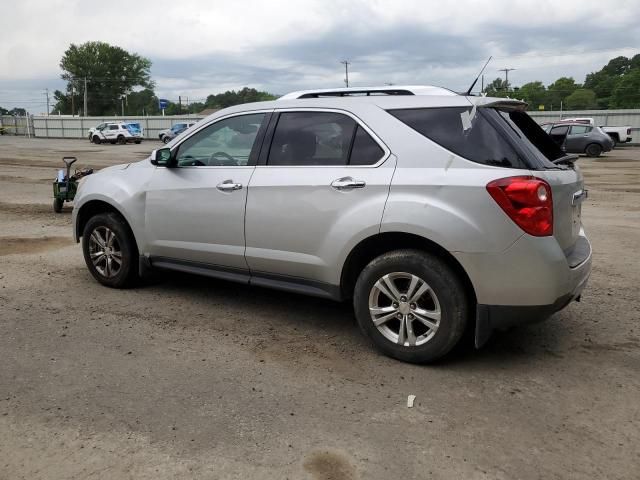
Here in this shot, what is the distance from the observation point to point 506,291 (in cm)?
359

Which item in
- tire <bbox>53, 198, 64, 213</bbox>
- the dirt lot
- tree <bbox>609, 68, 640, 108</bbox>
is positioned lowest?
the dirt lot

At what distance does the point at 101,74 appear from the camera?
351ft

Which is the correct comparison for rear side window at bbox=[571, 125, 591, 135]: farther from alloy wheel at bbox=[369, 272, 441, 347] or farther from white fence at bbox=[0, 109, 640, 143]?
white fence at bbox=[0, 109, 640, 143]

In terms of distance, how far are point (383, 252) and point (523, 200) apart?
3.31 ft

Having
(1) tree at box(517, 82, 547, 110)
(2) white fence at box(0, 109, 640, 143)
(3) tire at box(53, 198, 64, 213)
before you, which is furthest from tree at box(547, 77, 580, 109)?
(3) tire at box(53, 198, 64, 213)

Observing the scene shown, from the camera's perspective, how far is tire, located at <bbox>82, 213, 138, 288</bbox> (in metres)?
5.46

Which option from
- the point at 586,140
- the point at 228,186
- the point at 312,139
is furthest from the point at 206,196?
the point at 586,140

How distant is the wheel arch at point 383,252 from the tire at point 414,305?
0.20 ft

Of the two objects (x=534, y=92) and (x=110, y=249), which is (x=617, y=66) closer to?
(x=534, y=92)

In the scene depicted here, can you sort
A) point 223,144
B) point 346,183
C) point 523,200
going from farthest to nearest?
point 223,144
point 346,183
point 523,200

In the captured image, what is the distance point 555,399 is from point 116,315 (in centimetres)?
346

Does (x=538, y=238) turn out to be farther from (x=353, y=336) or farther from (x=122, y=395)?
(x=122, y=395)

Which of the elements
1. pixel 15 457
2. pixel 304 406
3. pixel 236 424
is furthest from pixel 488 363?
pixel 15 457

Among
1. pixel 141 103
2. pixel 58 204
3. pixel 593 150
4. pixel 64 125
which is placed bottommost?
pixel 58 204
